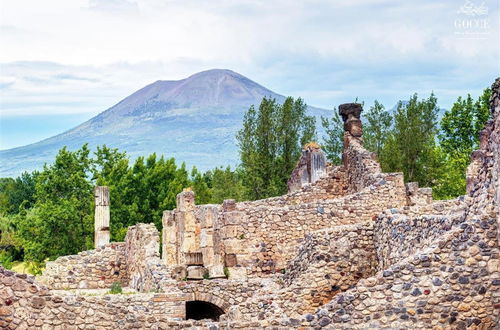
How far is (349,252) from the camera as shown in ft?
61.3

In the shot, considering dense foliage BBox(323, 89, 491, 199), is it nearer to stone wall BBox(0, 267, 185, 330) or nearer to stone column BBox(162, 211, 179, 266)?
stone column BBox(162, 211, 179, 266)

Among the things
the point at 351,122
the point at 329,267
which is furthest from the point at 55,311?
the point at 351,122

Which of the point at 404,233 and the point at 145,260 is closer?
the point at 404,233

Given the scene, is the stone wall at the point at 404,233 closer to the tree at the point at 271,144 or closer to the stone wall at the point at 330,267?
the stone wall at the point at 330,267

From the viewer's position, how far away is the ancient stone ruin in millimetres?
14656

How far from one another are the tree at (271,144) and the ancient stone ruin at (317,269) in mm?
26748

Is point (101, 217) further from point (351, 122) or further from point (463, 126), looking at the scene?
point (463, 126)

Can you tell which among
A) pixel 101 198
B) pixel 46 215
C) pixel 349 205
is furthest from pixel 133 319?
pixel 46 215

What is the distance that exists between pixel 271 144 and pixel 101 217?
60.3ft

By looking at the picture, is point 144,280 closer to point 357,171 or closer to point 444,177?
point 357,171

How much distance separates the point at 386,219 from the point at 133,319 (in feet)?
19.3

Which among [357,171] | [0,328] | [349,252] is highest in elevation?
[357,171]

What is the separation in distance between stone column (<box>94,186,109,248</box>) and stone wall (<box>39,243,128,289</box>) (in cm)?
1149

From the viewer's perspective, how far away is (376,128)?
64.1m
